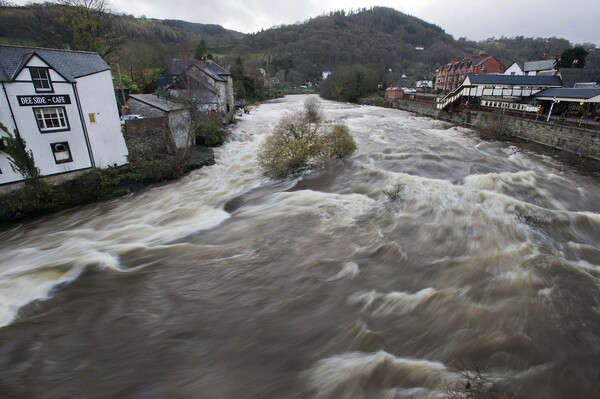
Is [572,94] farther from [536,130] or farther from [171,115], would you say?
[171,115]

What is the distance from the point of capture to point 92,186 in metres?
Result: 16.9

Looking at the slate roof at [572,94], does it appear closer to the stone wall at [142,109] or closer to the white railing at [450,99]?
the white railing at [450,99]

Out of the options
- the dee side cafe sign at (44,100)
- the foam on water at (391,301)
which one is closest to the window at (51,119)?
the dee side cafe sign at (44,100)

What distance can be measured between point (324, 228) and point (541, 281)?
22.4 ft

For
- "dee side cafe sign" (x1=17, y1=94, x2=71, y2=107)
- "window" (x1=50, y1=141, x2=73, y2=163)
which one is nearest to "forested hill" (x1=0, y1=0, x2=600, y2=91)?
"dee side cafe sign" (x1=17, y1=94, x2=71, y2=107)

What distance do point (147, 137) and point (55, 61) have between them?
583 cm

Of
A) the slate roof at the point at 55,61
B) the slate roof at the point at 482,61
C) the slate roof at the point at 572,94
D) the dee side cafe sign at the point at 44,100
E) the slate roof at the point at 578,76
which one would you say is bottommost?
the slate roof at the point at 572,94

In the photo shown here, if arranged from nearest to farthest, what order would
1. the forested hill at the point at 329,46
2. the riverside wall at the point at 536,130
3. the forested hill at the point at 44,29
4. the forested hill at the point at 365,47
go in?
the riverside wall at the point at 536,130, the forested hill at the point at 44,29, the forested hill at the point at 329,46, the forested hill at the point at 365,47

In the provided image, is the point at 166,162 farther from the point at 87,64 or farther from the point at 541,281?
the point at 541,281

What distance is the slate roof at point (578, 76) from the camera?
1533 inches

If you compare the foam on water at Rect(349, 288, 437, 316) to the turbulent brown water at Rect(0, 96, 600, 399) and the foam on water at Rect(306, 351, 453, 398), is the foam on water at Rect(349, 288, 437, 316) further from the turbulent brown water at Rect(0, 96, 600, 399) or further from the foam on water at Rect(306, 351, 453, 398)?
the foam on water at Rect(306, 351, 453, 398)

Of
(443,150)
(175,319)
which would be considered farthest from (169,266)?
(443,150)

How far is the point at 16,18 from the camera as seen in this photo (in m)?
53.4

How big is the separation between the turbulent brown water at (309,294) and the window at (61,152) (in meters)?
2.95
